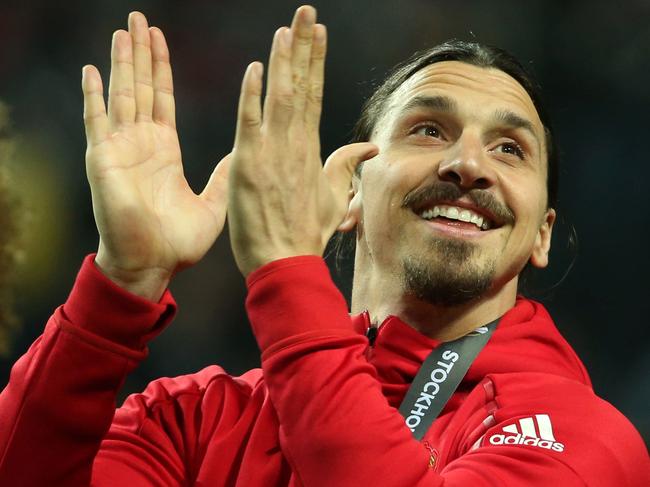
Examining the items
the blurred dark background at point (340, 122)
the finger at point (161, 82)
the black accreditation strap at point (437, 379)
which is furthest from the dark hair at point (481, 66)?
the blurred dark background at point (340, 122)

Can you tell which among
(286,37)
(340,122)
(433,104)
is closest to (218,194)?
(286,37)

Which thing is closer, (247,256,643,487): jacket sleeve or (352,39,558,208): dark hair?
(247,256,643,487): jacket sleeve

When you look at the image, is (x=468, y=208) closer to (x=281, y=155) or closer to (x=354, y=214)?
(x=354, y=214)

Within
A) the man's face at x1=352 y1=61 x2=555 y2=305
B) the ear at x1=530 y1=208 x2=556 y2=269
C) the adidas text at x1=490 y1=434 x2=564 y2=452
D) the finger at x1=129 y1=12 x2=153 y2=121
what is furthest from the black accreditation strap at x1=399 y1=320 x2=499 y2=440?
the finger at x1=129 y1=12 x2=153 y2=121

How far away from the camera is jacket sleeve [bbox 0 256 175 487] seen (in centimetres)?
166

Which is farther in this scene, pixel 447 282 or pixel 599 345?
A: pixel 599 345

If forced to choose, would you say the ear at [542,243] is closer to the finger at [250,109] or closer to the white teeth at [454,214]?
the white teeth at [454,214]

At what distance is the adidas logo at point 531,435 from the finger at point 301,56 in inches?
25.2

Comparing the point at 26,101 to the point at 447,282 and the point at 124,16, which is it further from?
the point at 447,282

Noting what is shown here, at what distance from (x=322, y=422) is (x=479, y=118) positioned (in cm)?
94

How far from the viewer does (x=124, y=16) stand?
4410mm

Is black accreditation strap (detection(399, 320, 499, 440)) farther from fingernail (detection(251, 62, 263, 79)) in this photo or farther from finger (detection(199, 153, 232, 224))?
fingernail (detection(251, 62, 263, 79))

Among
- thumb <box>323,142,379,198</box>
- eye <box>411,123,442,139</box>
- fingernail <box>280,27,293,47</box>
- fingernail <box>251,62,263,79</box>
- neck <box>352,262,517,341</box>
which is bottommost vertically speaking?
neck <box>352,262,517,341</box>

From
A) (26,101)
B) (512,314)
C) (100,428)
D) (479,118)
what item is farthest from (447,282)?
(26,101)
